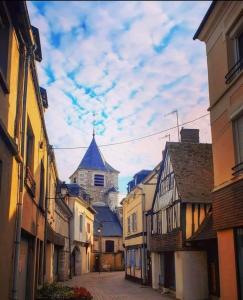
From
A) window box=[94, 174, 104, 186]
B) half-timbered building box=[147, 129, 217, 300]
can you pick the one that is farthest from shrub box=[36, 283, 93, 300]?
window box=[94, 174, 104, 186]

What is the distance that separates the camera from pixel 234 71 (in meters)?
9.41

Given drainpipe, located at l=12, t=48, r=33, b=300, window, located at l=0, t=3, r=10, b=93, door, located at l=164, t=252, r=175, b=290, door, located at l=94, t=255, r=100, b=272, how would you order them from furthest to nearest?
door, located at l=94, t=255, r=100, b=272
door, located at l=164, t=252, r=175, b=290
drainpipe, located at l=12, t=48, r=33, b=300
window, located at l=0, t=3, r=10, b=93

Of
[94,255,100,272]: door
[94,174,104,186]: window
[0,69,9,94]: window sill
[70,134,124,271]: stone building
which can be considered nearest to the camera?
[0,69,9,94]: window sill

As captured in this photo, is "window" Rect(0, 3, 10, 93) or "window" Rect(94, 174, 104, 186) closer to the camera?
"window" Rect(0, 3, 10, 93)

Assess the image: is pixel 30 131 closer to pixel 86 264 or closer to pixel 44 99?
pixel 44 99

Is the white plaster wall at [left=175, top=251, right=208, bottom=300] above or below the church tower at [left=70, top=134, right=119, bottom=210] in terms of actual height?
below

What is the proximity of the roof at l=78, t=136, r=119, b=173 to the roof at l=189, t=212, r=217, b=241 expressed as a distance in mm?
45984

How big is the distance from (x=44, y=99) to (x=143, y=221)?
1390cm

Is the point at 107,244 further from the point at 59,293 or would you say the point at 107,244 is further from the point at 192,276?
the point at 59,293

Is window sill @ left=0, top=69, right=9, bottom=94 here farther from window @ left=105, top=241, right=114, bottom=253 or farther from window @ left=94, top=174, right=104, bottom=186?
window @ left=94, top=174, right=104, bottom=186

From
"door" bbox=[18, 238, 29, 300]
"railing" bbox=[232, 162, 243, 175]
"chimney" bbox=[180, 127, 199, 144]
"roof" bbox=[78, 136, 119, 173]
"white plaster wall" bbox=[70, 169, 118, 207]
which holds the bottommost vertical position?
"door" bbox=[18, 238, 29, 300]

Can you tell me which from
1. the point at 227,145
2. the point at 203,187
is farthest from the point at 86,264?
the point at 227,145

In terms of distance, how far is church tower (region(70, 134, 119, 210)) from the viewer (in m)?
60.3

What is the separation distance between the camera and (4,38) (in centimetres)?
662
